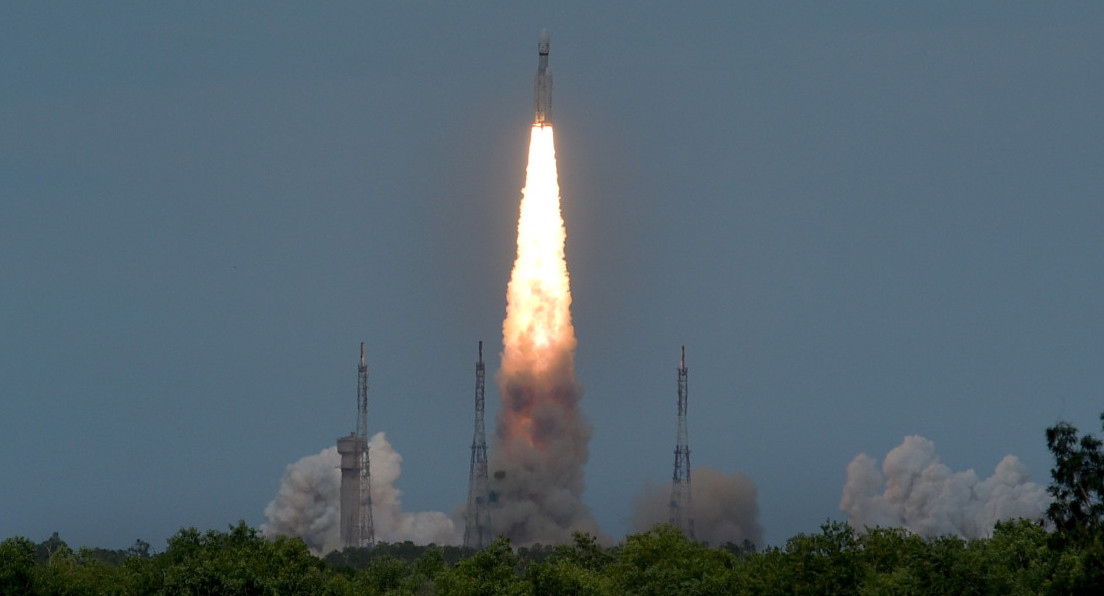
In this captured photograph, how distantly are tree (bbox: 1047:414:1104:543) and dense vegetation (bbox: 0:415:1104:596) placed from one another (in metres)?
0.04

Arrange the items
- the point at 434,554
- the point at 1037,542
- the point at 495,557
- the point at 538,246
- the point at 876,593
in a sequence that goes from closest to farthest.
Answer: the point at 876,593, the point at 1037,542, the point at 495,557, the point at 434,554, the point at 538,246

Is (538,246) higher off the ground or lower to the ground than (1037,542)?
higher

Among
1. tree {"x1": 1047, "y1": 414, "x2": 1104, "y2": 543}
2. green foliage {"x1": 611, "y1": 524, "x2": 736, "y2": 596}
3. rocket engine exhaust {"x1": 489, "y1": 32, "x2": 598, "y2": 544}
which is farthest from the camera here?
rocket engine exhaust {"x1": 489, "y1": 32, "x2": 598, "y2": 544}

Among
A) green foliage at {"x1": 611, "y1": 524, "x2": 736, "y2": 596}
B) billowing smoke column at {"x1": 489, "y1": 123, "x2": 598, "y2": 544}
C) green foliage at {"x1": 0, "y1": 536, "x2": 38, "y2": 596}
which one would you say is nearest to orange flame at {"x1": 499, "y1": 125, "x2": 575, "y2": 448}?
billowing smoke column at {"x1": 489, "y1": 123, "x2": 598, "y2": 544}

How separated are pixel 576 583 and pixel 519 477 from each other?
66987mm

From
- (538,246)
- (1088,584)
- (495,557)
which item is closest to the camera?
(1088,584)

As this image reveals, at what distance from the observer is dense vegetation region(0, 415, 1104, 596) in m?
106

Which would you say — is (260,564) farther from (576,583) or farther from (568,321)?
(568,321)

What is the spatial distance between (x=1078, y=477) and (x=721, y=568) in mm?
41356

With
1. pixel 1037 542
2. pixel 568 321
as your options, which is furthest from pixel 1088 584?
pixel 568 321

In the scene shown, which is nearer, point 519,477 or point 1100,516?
point 1100,516

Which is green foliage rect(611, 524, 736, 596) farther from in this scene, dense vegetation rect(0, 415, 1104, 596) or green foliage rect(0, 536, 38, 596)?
green foliage rect(0, 536, 38, 596)

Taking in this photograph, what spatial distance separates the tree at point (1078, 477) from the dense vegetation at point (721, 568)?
0.04 m

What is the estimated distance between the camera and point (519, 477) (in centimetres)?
19912
